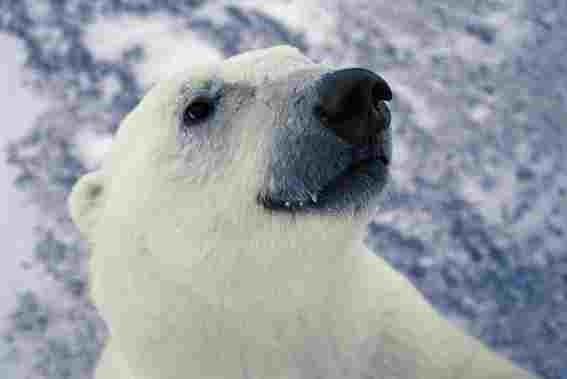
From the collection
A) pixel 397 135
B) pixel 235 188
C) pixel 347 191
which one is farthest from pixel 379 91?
pixel 397 135

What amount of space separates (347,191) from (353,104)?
246 mm

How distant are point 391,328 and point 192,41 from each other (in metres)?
2.49

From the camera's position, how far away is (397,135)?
3.38 metres

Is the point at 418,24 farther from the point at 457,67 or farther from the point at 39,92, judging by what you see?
the point at 39,92

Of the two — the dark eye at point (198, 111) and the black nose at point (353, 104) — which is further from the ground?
the dark eye at point (198, 111)

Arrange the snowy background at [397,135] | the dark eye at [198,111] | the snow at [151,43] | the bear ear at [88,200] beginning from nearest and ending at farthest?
the dark eye at [198,111] → the bear ear at [88,200] → the snowy background at [397,135] → the snow at [151,43]

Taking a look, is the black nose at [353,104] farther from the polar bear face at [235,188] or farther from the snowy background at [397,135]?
the snowy background at [397,135]

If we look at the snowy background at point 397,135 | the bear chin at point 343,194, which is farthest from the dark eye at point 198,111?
the snowy background at point 397,135

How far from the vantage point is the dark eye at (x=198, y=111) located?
71.3 inches

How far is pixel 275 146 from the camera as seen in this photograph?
5.20 ft

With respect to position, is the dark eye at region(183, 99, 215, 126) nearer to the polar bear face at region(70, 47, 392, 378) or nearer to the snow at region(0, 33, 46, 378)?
the polar bear face at region(70, 47, 392, 378)

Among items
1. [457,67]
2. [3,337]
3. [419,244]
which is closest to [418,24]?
[457,67]

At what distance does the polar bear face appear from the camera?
1537 mm

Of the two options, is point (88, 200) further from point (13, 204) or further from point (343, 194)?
point (13, 204)
